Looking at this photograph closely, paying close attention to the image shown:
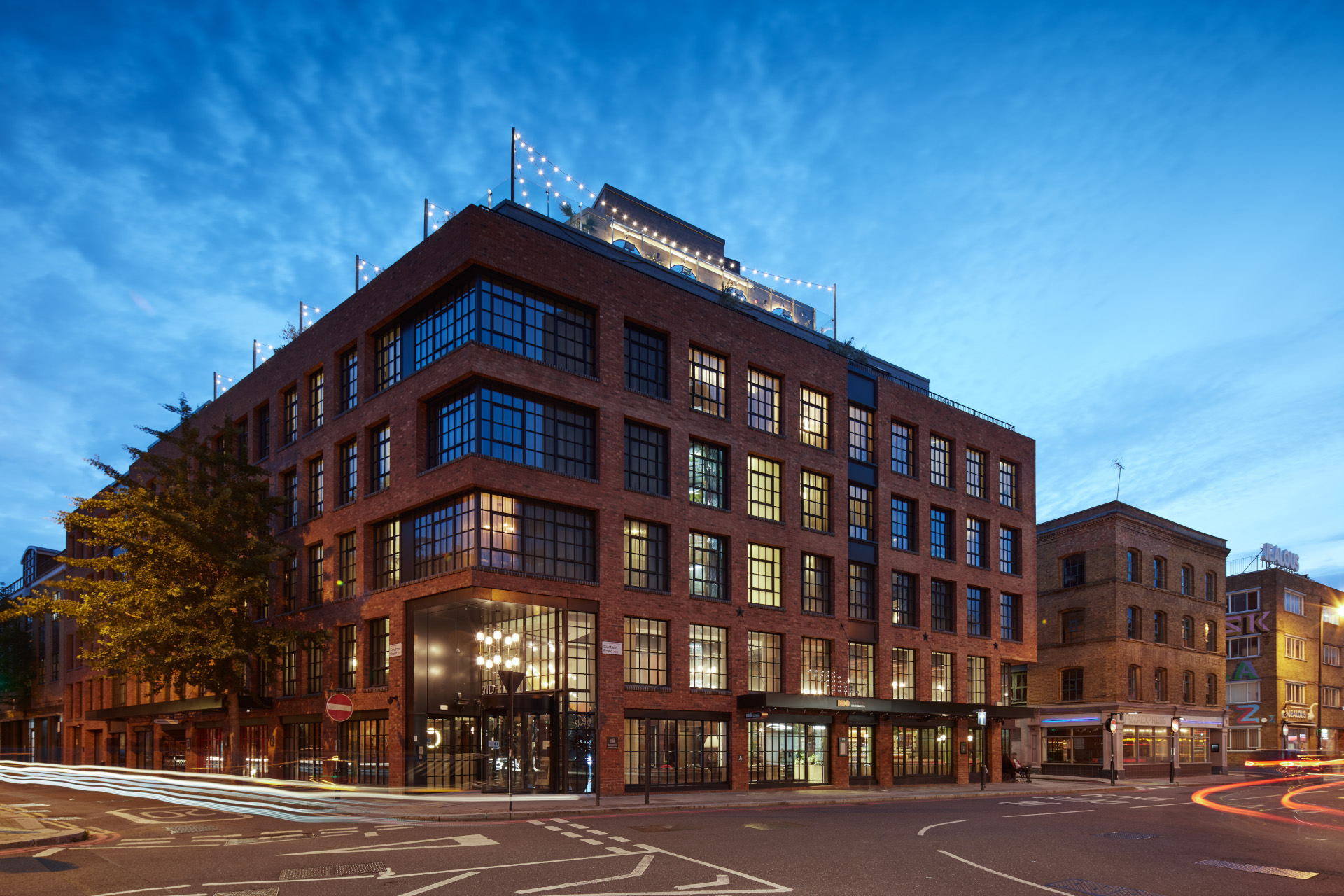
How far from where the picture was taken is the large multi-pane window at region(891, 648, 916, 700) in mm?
45844

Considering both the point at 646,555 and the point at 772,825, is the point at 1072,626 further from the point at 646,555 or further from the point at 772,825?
the point at 772,825

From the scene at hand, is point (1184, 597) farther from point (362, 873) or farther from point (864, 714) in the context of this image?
point (362, 873)

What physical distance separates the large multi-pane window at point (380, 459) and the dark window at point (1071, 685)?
45.3 metres

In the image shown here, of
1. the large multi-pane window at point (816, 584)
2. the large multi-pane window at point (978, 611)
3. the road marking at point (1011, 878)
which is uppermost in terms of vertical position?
the large multi-pane window at point (816, 584)

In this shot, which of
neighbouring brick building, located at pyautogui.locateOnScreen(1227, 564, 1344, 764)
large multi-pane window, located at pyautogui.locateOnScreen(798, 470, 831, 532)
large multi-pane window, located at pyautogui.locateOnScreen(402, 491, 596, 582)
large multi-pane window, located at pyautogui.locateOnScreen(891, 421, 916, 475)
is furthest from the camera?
neighbouring brick building, located at pyautogui.locateOnScreen(1227, 564, 1344, 764)

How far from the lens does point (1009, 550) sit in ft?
178

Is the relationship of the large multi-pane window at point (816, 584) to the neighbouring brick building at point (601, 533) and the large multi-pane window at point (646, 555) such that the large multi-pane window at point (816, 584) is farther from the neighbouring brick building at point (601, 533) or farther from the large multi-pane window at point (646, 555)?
the large multi-pane window at point (646, 555)

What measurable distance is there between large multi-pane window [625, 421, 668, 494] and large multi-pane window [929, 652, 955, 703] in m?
18.4

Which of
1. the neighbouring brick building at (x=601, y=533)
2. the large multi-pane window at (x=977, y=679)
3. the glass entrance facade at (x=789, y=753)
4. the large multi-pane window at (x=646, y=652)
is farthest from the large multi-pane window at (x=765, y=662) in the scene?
the large multi-pane window at (x=977, y=679)

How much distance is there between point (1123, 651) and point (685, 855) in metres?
50.7

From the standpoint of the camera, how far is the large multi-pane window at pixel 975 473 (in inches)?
2058

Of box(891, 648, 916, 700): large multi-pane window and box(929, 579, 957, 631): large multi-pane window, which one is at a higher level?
box(929, 579, 957, 631): large multi-pane window

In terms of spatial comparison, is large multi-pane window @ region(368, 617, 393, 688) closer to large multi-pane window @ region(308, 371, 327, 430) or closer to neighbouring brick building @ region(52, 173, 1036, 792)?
neighbouring brick building @ region(52, 173, 1036, 792)

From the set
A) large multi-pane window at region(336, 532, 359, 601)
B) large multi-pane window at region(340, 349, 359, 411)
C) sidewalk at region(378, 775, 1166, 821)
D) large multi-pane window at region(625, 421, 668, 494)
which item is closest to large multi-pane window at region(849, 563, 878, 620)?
sidewalk at region(378, 775, 1166, 821)
